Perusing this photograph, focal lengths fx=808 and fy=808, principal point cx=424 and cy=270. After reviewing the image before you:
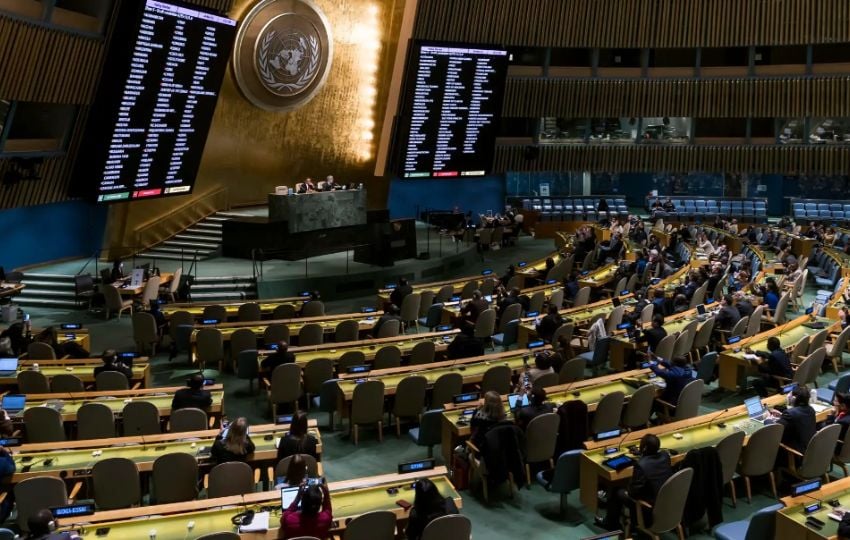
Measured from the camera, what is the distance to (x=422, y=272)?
67.7ft

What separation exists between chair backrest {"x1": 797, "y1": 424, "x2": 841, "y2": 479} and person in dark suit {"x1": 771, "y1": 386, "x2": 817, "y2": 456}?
20cm

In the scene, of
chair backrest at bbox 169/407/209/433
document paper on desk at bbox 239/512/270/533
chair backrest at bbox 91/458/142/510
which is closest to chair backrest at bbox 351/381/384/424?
chair backrest at bbox 169/407/209/433

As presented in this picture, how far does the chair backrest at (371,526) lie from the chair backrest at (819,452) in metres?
4.31

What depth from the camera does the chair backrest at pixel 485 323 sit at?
13992 mm

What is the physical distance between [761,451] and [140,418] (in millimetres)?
6348

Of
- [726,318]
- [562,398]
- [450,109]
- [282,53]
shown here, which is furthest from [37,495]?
[282,53]

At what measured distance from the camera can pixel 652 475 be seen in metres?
6.85

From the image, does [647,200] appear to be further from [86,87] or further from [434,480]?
[434,480]

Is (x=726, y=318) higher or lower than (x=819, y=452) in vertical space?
higher

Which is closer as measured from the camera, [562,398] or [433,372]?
[562,398]

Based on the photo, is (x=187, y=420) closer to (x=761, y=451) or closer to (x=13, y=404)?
(x=13, y=404)

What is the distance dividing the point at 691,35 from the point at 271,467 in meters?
25.1

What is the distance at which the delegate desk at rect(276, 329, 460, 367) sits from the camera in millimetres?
11242

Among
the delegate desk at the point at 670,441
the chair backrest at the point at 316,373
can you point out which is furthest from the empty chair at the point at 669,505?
the chair backrest at the point at 316,373
